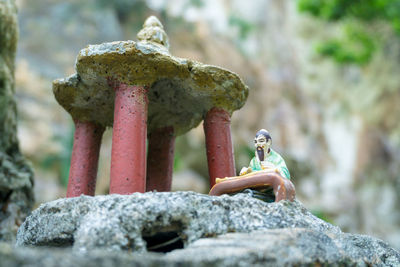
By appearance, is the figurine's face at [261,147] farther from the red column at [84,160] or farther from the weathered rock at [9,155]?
the weathered rock at [9,155]

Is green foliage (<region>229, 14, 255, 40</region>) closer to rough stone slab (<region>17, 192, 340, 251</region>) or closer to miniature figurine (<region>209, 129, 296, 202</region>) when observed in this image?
miniature figurine (<region>209, 129, 296, 202</region>)

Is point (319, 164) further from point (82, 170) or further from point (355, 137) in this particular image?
point (82, 170)

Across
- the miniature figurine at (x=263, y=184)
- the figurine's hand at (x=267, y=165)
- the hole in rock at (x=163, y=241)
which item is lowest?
the hole in rock at (x=163, y=241)

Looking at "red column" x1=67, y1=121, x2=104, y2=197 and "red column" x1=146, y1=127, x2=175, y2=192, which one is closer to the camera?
"red column" x1=67, y1=121, x2=104, y2=197

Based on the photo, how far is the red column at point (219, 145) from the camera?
6.87 metres

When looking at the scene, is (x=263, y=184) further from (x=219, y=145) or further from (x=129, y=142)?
(x=129, y=142)

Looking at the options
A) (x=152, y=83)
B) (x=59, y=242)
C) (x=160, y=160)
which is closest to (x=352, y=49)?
(x=160, y=160)

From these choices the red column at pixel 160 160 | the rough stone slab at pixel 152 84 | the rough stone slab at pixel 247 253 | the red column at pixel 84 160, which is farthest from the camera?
the red column at pixel 160 160

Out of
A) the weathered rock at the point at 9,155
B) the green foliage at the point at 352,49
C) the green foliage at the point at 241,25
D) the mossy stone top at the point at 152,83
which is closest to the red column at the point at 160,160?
the mossy stone top at the point at 152,83

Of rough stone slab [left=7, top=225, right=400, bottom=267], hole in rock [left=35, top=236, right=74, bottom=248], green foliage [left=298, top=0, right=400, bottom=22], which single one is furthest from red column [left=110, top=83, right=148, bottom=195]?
green foliage [left=298, top=0, right=400, bottom=22]

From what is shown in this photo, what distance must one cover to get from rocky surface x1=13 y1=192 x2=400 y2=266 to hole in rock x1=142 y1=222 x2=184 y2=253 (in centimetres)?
1

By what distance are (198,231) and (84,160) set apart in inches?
127

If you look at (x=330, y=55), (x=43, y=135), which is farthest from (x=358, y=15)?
(x=43, y=135)

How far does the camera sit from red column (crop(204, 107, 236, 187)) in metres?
6.87
